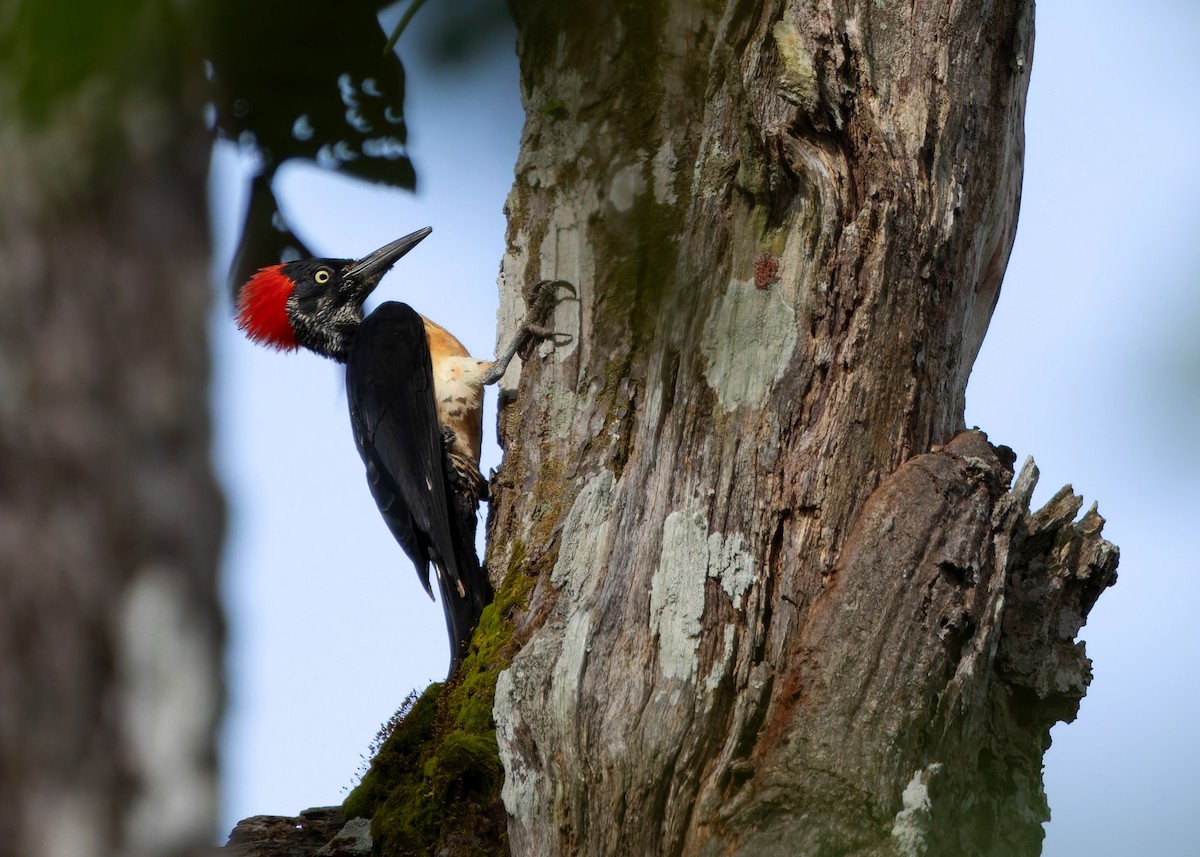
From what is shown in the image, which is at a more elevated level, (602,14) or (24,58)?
(602,14)

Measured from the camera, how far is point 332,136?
3.72ft

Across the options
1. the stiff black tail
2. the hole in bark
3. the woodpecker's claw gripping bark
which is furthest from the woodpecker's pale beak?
the hole in bark

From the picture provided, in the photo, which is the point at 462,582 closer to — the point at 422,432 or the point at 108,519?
the point at 422,432

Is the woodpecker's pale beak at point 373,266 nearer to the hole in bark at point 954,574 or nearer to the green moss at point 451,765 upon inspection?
the green moss at point 451,765

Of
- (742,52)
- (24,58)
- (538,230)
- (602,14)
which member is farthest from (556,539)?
(24,58)

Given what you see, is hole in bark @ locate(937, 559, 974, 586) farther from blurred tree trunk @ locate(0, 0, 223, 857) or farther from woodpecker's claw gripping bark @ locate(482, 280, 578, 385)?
blurred tree trunk @ locate(0, 0, 223, 857)

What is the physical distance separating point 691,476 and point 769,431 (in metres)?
0.20

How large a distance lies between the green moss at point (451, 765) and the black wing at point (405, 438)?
1.10 metres

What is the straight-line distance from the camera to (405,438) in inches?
189

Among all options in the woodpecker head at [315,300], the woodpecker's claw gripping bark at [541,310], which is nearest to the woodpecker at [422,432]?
the woodpecker head at [315,300]

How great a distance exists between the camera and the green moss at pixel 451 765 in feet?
8.93

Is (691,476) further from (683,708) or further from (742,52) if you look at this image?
(742,52)

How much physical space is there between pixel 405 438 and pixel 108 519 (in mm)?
3757

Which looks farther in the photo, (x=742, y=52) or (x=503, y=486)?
(x=503, y=486)
